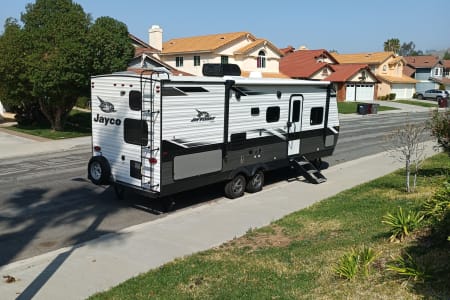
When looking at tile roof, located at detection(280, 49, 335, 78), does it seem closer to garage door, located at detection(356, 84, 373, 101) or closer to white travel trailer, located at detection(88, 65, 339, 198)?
garage door, located at detection(356, 84, 373, 101)

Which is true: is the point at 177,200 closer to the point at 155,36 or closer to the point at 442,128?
the point at 442,128

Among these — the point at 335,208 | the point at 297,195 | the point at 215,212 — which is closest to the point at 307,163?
the point at 297,195

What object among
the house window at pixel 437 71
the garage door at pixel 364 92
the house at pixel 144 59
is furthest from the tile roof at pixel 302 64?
the house window at pixel 437 71

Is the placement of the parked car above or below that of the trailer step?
above

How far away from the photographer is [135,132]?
34.1 feet

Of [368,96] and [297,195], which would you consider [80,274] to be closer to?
[297,195]

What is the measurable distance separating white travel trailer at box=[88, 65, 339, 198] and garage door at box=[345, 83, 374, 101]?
1770 inches

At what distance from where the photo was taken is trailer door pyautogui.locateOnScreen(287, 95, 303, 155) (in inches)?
536

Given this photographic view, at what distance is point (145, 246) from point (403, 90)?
68.3 metres

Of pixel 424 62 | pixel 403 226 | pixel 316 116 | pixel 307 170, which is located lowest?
pixel 307 170

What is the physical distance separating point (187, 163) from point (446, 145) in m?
7.11

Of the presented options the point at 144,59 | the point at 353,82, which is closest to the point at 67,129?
the point at 144,59

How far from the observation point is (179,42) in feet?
173

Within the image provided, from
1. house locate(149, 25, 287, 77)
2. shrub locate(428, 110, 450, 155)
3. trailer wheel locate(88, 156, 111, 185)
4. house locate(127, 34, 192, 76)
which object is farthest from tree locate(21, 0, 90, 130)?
house locate(149, 25, 287, 77)
